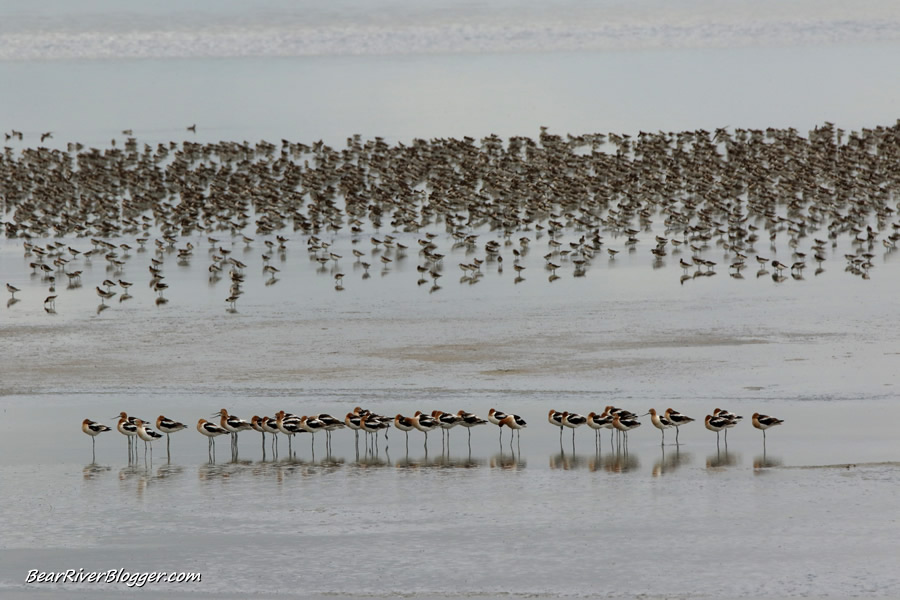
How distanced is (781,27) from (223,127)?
34760 mm

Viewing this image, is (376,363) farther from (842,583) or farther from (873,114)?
(873,114)

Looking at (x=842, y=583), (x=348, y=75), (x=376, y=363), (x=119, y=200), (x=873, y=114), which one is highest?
(x=348, y=75)

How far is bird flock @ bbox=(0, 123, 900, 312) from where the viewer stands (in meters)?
33.4

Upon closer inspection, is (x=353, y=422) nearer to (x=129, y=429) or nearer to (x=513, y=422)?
(x=513, y=422)

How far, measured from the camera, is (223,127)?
2190 inches

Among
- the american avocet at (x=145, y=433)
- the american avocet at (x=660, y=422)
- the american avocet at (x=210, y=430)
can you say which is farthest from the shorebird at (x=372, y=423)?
the american avocet at (x=660, y=422)

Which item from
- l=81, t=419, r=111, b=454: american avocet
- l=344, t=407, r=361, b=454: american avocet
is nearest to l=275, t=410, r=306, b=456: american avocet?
l=344, t=407, r=361, b=454: american avocet

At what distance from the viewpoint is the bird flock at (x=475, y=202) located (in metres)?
33.4

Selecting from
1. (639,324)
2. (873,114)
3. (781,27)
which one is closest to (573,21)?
(781,27)

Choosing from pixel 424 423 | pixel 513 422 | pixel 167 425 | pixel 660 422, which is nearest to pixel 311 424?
pixel 424 423
